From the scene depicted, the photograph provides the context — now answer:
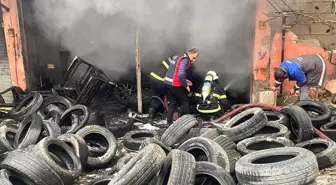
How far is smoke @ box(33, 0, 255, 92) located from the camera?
8.84 meters

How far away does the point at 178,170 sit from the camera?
3.73m

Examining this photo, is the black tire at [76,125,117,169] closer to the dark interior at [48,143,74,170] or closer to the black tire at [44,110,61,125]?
the dark interior at [48,143,74,170]

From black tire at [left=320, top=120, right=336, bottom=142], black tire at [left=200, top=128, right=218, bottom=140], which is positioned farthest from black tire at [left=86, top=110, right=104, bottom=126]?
black tire at [left=320, top=120, right=336, bottom=142]

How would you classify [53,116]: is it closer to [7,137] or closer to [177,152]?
[7,137]

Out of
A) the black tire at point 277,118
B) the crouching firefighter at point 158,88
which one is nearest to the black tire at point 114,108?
the crouching firefighter at point 158,88

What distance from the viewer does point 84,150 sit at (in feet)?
16.6

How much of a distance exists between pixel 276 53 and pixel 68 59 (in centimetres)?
596

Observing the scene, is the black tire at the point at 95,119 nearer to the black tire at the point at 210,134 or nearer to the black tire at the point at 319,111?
the black tire at the point at 210,134

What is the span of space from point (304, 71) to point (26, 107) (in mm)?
6296

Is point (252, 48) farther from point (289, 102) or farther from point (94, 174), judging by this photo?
point (94, 174)

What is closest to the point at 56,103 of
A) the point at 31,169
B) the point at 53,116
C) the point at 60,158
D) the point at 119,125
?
the point at 53,116

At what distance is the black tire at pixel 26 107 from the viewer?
7668mm

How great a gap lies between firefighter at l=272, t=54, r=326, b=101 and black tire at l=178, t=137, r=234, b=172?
3.20 meters

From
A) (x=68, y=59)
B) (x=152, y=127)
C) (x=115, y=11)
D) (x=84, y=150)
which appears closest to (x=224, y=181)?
(x=84, y=150)
